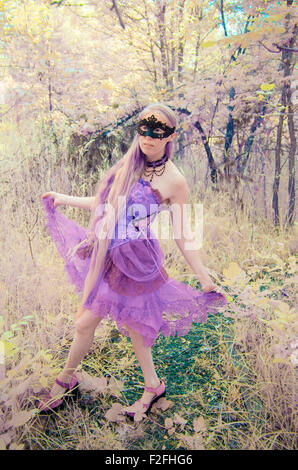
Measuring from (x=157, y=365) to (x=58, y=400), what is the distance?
0.69 meters

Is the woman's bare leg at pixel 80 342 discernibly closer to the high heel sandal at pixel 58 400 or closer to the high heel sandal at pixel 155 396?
the high heel sandal at pixel 58 400

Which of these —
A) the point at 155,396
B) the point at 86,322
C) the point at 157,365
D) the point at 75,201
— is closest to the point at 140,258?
the point at 86,322

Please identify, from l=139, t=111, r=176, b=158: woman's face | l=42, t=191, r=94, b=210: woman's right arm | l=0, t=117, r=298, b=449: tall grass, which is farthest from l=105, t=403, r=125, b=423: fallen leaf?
l=139, t=111, r=176, b=158: woman's face

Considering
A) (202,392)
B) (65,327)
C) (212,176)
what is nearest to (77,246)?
(65,327)

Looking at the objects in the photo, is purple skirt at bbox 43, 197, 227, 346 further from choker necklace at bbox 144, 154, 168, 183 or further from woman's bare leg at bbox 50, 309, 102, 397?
choker necklace at bbox 144, 154, 168, 183

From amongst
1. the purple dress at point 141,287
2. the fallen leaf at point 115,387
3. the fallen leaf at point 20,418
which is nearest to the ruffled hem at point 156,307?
the purple dress at point 141,287

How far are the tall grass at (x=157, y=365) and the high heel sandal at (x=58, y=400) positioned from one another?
38 millimetres

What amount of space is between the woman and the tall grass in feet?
0.50

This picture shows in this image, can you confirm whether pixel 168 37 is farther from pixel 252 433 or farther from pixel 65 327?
pixel 252 433

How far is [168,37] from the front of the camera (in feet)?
18.5

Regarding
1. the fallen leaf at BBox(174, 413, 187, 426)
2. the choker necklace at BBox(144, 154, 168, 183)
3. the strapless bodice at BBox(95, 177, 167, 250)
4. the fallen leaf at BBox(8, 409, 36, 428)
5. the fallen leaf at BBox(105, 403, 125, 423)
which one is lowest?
the fallen leaf at BBox(174, 413, 187, 426)

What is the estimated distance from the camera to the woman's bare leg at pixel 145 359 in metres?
1.61

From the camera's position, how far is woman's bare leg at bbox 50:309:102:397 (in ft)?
4.96

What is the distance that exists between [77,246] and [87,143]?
8.30ft
